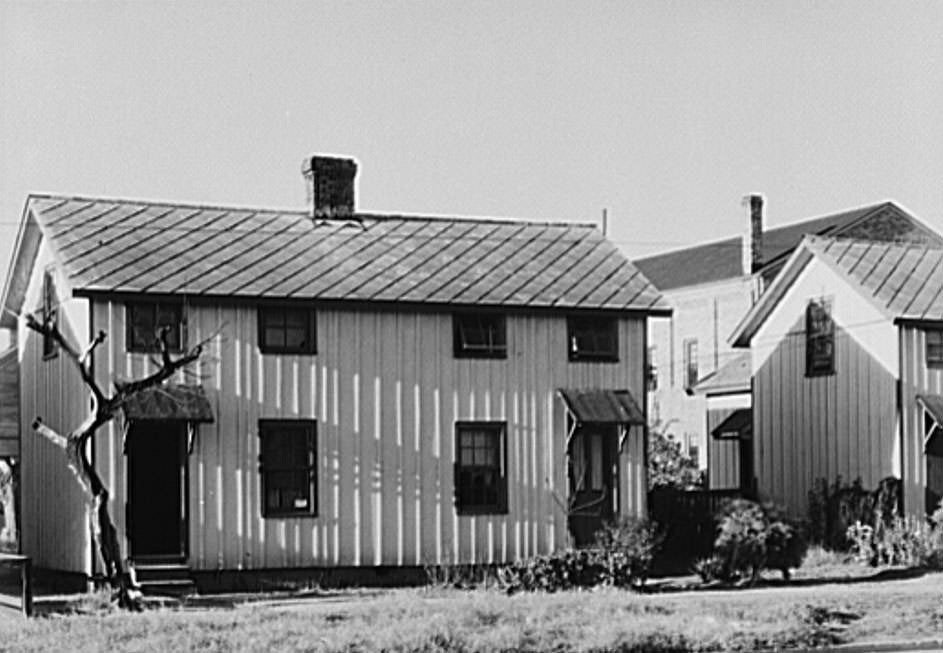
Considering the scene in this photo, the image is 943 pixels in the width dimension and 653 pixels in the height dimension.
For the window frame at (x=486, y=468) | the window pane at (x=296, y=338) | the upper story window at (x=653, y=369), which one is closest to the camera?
the window pane at (x=296, y=338)

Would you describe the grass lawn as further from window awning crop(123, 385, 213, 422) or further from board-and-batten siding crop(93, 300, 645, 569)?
window awning crop(123, 385, 213, 422)

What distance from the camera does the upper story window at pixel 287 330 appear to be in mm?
30750

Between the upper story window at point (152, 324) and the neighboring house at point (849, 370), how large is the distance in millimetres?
14703

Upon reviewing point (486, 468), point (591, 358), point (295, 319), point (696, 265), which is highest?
point (696, 265)

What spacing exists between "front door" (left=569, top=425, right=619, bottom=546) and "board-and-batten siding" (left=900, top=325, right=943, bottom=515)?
6863 mm

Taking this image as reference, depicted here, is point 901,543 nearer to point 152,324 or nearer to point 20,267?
point 152,324

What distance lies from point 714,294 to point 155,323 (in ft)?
124

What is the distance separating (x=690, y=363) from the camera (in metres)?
66.7

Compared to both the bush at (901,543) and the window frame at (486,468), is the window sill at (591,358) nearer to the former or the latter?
the window frame at (486,468)

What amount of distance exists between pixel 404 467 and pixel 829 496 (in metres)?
10.6

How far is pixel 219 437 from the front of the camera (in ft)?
98.9

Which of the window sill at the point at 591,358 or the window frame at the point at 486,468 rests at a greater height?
the window sill at the point at 591,358

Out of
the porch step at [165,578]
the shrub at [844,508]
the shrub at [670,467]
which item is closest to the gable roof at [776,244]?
the shrub at [670,467]

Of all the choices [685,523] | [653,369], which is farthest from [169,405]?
[653,369]
